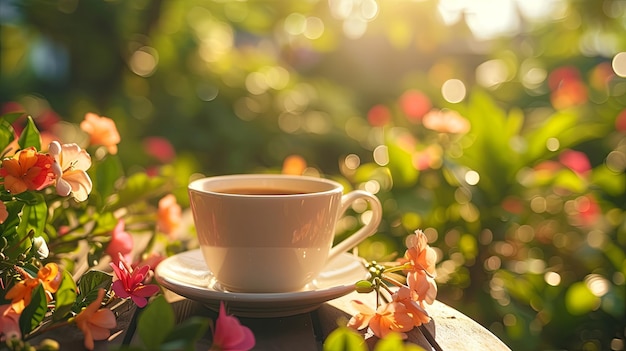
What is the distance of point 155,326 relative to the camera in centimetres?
64

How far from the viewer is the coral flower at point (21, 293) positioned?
0.76m

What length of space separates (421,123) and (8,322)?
2259 millimetres

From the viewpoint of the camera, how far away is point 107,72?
3254mm

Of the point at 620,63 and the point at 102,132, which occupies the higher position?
the point at 620,63

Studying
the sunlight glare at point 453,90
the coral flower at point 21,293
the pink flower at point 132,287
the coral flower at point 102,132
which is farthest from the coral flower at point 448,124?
the sunlight glare at point 453,90

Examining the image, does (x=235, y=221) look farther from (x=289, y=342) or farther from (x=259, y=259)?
(x=289, y=342)

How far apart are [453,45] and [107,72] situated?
13.0ft

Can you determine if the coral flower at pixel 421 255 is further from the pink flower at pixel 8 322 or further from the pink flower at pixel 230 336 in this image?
the pink flower at pixel 8 322

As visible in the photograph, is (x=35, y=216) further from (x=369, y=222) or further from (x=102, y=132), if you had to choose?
(x=369, y=222)

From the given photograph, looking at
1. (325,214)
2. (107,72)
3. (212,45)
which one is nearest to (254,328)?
(325,214)

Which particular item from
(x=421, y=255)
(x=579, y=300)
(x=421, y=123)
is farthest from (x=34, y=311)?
(x=421, y=123)

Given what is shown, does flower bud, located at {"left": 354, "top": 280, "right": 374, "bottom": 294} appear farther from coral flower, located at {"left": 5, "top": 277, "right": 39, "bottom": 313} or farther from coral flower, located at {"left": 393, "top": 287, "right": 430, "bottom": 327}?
coral flower, located at {"left": 5, "top": 277, "right": 39, "bottom": 313}

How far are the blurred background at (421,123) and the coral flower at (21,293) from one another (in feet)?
2.03

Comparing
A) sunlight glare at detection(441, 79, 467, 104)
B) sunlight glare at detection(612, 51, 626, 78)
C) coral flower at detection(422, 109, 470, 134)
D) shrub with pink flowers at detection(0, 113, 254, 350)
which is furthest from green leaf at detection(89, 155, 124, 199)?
sunlight glare at detection(612, 51, 626, 78)
